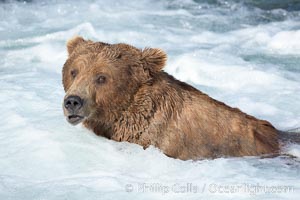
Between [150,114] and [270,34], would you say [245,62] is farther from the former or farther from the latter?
[150,114]

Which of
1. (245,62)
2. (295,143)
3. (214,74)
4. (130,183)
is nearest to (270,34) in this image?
(245,62)

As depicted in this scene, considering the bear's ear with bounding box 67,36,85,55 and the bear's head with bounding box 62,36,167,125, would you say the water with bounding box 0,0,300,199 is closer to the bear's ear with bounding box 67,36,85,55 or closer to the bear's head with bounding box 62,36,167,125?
the bear's head with bounding box 62,36,167,125

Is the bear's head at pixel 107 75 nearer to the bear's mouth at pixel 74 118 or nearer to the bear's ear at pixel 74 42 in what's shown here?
the bear's mouth at pixel 74 118

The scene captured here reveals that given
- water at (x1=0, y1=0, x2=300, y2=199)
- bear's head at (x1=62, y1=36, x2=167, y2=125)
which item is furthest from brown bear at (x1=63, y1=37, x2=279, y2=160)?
water at (x1=0, y1=0, x2=300, y2=199)

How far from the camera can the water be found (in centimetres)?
542

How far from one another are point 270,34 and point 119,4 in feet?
15.4

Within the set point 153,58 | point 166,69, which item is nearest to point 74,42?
point 153,58

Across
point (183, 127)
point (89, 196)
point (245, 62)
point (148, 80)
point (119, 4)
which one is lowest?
point (89, 196)

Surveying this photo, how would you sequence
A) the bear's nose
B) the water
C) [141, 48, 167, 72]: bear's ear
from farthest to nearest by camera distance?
[141, 48, 167, 72]: bear's ear, the bear's nose, the water

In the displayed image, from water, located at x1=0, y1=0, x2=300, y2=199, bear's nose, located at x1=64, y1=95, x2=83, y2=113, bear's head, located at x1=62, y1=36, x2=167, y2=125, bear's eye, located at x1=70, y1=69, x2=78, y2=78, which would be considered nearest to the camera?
water, located at x1=0, y1=0, x2=300, y2=199

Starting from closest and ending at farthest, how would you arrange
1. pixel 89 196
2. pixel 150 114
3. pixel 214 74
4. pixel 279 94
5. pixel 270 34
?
1. pixel 89 196
2. pixel 150 114
3. pixel 279 94
4. pixel 214 74
5. pixel 270 34

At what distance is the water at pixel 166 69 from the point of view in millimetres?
5422

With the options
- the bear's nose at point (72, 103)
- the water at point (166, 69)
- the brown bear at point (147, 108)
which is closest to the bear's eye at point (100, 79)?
the brown bear at point (147, 108)

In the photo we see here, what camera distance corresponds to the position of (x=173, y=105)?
5988 mm
